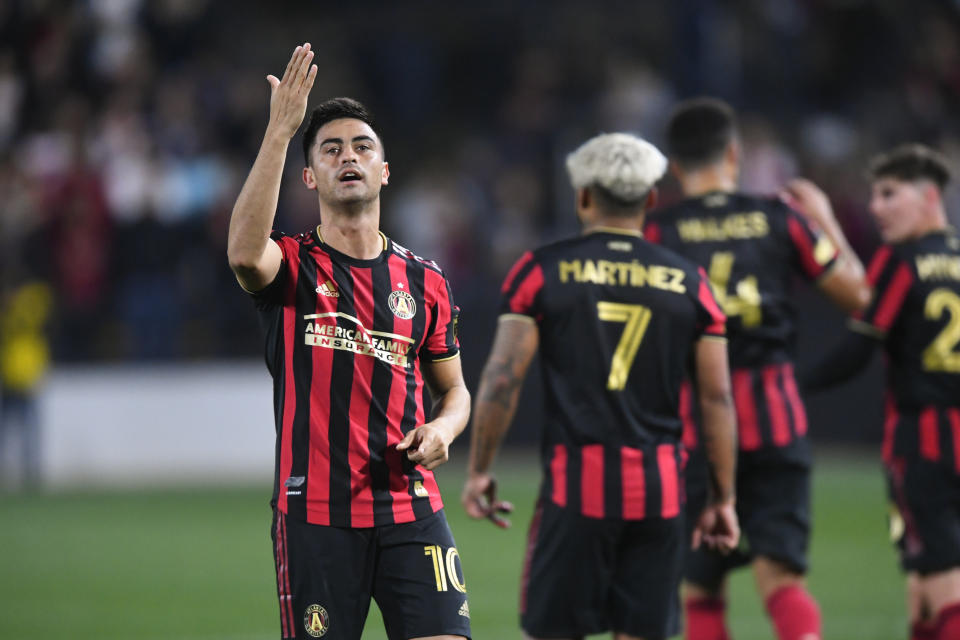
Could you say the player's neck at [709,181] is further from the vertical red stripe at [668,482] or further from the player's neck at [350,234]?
the player's neck at [350,234]

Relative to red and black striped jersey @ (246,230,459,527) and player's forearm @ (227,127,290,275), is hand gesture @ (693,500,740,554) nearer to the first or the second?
red and black striped jersey @ (246,230,459,527)

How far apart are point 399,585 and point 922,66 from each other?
14690 millimetres

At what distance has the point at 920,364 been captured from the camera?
606 cm

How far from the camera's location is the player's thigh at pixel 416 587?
4.16 meters

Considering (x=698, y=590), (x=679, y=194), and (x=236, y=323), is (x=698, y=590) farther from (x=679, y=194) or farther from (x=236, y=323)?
(x=236, y=323)

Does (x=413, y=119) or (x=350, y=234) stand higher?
(x=413, y=119)

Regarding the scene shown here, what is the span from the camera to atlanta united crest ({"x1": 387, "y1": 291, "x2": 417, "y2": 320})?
4316 mm

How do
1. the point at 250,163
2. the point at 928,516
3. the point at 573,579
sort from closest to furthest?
the point at 573,579 → the point at 928,516 → the point at 250,163

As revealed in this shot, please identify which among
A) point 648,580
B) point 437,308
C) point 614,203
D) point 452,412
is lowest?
point 648,580

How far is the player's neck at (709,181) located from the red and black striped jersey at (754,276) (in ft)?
0.16

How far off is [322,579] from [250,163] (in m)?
12.5

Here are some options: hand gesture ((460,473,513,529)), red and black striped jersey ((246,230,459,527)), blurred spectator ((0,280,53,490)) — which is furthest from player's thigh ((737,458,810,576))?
blurred spectator ((0,280,53,490))

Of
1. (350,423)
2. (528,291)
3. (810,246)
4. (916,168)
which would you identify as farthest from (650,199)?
(916,168)

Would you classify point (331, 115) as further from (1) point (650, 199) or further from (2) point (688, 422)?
(2) point (688, 422)
